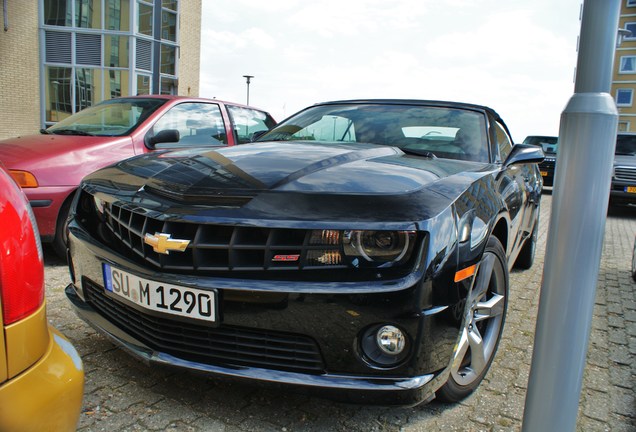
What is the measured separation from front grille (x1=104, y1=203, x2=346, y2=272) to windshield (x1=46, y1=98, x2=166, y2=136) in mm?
3124

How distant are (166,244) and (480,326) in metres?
1.53

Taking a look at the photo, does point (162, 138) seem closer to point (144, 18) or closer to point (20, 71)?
point (20, 71)

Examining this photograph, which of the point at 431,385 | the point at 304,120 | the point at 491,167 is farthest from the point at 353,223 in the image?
the point at 304,120

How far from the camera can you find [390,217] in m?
1.73

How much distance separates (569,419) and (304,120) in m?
2.60

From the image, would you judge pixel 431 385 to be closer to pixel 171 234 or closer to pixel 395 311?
pixel 395 311

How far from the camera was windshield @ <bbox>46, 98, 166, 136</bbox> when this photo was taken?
472 centimetres

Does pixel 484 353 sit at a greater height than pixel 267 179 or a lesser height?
lesser

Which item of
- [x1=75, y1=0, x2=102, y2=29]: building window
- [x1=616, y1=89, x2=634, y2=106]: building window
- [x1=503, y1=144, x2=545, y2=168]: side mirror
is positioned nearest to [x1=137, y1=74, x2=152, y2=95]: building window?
[x1=75, y1=0, x2=102, y2=29]: building window

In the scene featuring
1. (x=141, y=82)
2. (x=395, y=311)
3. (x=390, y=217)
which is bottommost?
(x=395, y=311)

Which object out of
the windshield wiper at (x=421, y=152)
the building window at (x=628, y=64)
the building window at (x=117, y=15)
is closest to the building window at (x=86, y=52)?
the building window at (x=117, y=15)

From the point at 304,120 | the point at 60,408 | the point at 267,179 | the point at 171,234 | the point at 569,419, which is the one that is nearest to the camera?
the point at 60,408

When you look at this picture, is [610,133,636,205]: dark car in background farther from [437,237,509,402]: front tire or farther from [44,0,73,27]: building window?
[44,0,73,27]: building window

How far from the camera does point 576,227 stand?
4.52 feet
